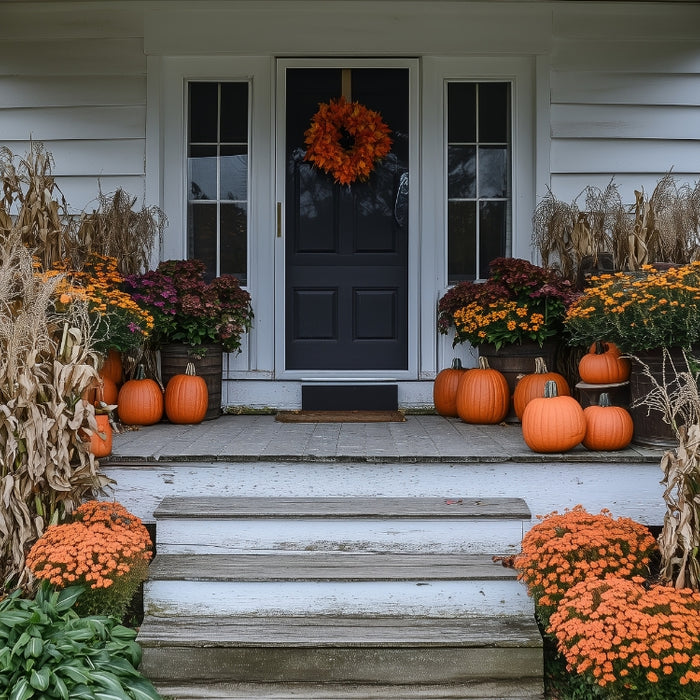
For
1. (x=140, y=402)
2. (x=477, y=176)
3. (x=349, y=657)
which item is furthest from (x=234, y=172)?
(x=349, y=657)

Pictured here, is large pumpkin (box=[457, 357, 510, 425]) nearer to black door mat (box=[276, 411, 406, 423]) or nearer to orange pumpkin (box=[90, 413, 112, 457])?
black door mat (box=[276, 411, 406, 423])

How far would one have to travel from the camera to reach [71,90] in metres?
4.56

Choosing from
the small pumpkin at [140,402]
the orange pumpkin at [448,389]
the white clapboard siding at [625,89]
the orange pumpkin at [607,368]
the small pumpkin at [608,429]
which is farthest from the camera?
the white clapboard siding at [625,89]

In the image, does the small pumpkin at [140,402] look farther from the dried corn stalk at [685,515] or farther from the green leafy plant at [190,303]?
the dried corn stalk at [685,515]

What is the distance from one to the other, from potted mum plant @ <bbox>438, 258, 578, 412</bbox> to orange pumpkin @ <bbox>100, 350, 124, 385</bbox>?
1.87 meters

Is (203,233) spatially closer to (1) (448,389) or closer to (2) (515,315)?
(1) (448,389)

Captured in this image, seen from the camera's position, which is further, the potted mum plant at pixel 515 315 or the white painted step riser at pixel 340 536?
the potted mum plant at pixel 515 315

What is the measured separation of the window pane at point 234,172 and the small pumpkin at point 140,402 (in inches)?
52.5

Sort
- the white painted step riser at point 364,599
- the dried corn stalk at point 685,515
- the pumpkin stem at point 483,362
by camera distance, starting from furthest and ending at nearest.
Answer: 1. the pumpkin stem at point 483,362
2. the white painted step riser at point 364,599
3. the dried corn stalk at point 685,515

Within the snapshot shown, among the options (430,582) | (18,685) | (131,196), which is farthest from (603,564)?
(131,196)

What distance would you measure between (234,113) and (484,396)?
7.70 feet

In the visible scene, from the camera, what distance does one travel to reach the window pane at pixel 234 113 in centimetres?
468

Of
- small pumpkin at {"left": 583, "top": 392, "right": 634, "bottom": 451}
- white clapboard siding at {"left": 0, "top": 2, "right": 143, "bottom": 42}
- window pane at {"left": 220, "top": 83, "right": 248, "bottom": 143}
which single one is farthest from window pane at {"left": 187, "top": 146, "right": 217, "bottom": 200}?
small pumpkin at {"left": 583, "top": 392, "right": 634, "bottom": 451}

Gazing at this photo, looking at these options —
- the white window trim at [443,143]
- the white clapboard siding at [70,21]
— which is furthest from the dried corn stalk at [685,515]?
the white clapboard siding at [70,21]
